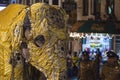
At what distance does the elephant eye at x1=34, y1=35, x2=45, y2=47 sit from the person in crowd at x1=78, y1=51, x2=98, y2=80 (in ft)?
27.8

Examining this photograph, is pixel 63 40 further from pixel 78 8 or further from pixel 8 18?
pixel 78 8

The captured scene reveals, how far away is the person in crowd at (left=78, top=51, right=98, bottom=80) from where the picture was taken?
12.0m

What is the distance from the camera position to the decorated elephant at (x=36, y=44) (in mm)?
3215

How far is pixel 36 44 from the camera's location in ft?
10.8

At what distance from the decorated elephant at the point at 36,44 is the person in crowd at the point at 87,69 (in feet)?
27.0

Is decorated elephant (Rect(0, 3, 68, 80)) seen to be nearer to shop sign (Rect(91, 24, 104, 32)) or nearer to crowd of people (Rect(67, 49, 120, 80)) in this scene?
crowd of people (Rect(67, 49, 120, 80))

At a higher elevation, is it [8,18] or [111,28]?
[8,18]

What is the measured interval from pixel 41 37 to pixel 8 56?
45 cm

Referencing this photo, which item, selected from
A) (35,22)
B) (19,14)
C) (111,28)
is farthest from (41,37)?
(111,28)

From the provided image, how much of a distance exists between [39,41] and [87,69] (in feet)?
29.2

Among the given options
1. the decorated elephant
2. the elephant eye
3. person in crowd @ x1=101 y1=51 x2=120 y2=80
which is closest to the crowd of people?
person in crowd @ x1=101 y1=51 x2=120 y2=80

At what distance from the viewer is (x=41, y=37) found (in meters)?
3.26

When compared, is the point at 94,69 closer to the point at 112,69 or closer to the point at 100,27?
the point at 112,69

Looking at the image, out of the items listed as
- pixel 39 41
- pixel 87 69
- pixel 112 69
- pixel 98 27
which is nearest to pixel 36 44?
pixel 39 41
